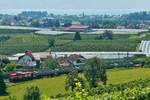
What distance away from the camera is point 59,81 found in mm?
30891

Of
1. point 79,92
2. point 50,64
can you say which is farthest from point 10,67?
point 79,92

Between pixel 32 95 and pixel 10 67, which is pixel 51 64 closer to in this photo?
pixel 10 67

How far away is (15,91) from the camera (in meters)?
27.9

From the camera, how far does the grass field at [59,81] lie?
90.2 ft

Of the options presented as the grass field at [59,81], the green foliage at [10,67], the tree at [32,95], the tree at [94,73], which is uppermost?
the tree at [32,95]

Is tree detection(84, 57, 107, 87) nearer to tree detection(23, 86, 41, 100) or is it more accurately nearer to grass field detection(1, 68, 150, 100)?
grass field detection(1, 68, 150, 100)

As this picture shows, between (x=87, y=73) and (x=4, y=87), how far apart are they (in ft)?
16.2

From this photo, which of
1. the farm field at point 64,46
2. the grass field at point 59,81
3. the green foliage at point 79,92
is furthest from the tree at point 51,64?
the green foliage at point 79,92

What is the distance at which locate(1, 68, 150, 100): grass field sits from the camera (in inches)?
1082

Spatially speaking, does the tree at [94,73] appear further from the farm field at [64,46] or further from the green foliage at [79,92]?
the farm field at [64,46]

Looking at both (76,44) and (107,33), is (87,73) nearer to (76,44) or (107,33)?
(76,44)

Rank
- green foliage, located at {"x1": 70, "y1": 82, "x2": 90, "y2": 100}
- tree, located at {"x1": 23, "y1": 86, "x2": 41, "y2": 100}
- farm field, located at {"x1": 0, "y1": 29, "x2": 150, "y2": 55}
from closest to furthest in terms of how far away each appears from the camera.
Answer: green foliage, located at {"x1": 70, "y1": 82, "x2": 90, "y2": 100}
tree, located at {"x1": 23, "y1": 86, "x2": 41, "y2": 100}
farm field, located at {"x1": 0, "y1": 29, "x2": 150, "y2": 55}

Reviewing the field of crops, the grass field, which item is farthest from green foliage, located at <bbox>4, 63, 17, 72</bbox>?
the field of crops

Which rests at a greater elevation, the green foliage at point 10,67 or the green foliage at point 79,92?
the green foliage at point 79,92
